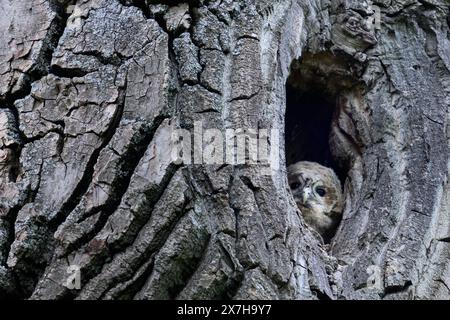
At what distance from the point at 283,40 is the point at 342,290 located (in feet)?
2.95

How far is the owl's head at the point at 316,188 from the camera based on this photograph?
125 inches

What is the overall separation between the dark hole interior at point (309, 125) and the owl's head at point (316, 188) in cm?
7

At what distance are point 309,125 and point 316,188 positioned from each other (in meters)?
0.33

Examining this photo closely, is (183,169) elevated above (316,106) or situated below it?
below

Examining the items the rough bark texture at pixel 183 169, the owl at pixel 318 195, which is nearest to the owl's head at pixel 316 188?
the owl at pixel 318 195

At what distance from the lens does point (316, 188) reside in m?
3.23

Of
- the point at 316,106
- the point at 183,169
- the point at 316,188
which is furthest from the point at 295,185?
the point at 183,169

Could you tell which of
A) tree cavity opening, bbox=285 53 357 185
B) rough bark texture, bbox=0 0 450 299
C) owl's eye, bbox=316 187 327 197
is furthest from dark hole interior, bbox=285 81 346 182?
rough bark texture, bbox=0 0 450 299

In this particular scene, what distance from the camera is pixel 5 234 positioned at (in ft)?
7.59

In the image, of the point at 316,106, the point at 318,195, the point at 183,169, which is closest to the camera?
the point at 183,169

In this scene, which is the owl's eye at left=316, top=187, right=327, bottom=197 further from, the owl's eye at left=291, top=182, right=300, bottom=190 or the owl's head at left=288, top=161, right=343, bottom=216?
the owl's eye at left=291, top=182, right=300, bottom=190

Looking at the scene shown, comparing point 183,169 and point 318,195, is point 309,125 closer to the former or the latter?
point 318,195

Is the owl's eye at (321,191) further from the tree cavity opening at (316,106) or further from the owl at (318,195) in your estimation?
the tree cavity opening at (316,106)

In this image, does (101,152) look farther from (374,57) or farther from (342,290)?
(374,57)
